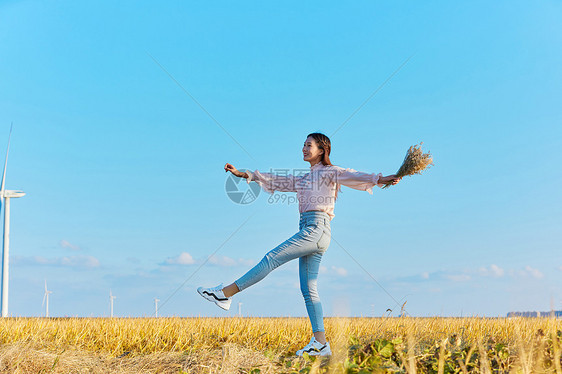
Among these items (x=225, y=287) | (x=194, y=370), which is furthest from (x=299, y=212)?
(x=194, y=370)

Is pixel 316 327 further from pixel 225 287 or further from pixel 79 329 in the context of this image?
pixel 79 329

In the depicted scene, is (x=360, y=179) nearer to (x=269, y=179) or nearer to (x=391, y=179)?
(x=391, y=179)

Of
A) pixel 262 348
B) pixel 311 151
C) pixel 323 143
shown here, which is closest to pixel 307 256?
pixel 311 151

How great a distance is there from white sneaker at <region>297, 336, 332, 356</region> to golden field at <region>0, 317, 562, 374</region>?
13 centimetres

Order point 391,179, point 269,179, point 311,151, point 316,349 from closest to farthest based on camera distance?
point 316,349 < point 391,179 < point 311,151 < point 269,179

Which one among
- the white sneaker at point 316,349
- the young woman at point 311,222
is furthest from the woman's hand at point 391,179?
the white sneaker at point 316,349

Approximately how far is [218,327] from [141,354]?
141cm

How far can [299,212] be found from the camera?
5.96 meters

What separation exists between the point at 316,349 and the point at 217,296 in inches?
51.9

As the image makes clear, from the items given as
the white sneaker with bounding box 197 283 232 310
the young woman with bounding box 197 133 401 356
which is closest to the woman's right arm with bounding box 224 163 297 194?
the young woman with bounding box 197 133 401 356

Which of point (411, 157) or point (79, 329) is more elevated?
point (411, 157)

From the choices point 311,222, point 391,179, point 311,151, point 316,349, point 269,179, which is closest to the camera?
point 316,349

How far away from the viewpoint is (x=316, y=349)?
5.43 m

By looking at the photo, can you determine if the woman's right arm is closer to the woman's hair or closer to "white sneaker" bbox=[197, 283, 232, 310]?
the woman's hair
